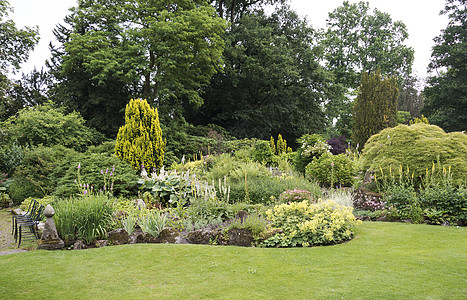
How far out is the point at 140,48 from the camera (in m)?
15.4

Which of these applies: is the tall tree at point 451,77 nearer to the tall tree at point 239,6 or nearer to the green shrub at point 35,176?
the tall tree at point 239,6

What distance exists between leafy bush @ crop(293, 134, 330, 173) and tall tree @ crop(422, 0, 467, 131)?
51.5ft

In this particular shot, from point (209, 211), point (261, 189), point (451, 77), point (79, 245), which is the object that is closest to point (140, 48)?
point (261, 189)

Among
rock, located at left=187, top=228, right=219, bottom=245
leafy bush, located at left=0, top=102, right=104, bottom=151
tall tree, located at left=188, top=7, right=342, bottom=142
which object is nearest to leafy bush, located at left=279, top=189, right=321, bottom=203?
rock, located at left=187, top=228, right=219, bottom=245

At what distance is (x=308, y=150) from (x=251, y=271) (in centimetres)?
752

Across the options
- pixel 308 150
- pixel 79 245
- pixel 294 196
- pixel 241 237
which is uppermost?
pixel 308 150

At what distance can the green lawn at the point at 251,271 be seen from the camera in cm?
322

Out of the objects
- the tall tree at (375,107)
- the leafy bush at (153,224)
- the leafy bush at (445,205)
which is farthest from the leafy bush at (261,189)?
the tall tree at (375,107)

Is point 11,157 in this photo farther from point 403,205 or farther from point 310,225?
point 403,205

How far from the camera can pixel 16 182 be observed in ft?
33.5

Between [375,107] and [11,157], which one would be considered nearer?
[11,157]

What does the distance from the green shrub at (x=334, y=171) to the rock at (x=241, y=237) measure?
4849mm

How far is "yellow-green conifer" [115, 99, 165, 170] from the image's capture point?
33.4ft

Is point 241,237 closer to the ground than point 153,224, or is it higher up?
closer to the ground
